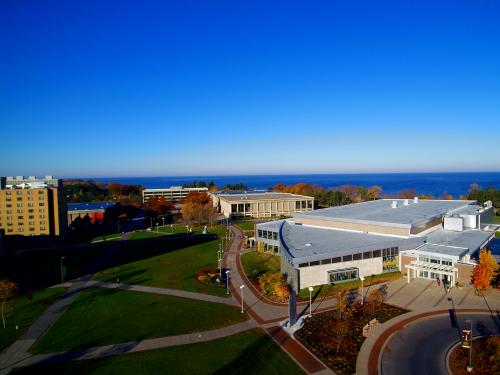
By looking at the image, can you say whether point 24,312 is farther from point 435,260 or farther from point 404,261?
point 435,260

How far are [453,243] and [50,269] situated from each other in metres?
51.1

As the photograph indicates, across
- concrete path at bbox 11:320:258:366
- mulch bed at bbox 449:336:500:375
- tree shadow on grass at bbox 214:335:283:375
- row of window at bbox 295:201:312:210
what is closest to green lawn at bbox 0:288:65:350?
concrete path at bbox 11:320:258:366

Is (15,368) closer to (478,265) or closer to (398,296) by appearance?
(398,296)

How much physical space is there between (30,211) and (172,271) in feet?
141

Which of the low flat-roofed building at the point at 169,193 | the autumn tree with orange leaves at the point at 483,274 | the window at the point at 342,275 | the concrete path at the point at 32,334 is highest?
the low flat-roofed building at the point at 169,193

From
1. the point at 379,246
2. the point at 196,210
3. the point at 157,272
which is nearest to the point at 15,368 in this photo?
the point at 157,272

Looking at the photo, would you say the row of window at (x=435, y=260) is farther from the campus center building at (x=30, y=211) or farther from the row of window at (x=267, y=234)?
the campus center building at (x=30, y=211)

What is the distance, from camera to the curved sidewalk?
2209 cm

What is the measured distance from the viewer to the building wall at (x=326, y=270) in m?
36.2

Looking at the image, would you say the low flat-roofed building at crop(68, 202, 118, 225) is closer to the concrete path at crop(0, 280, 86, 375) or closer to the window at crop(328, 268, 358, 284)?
the concrete path at crop(0, 280, 86, 375)

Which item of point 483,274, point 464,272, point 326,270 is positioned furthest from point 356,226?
point 483,274

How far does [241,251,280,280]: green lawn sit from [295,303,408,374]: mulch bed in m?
13.7

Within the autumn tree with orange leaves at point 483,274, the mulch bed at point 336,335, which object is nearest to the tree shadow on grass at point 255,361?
the mulch bed at point 336,335

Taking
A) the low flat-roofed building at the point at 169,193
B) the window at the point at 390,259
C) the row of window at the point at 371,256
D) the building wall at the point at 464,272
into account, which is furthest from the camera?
the low flat-roofed building at the point at 169,193
